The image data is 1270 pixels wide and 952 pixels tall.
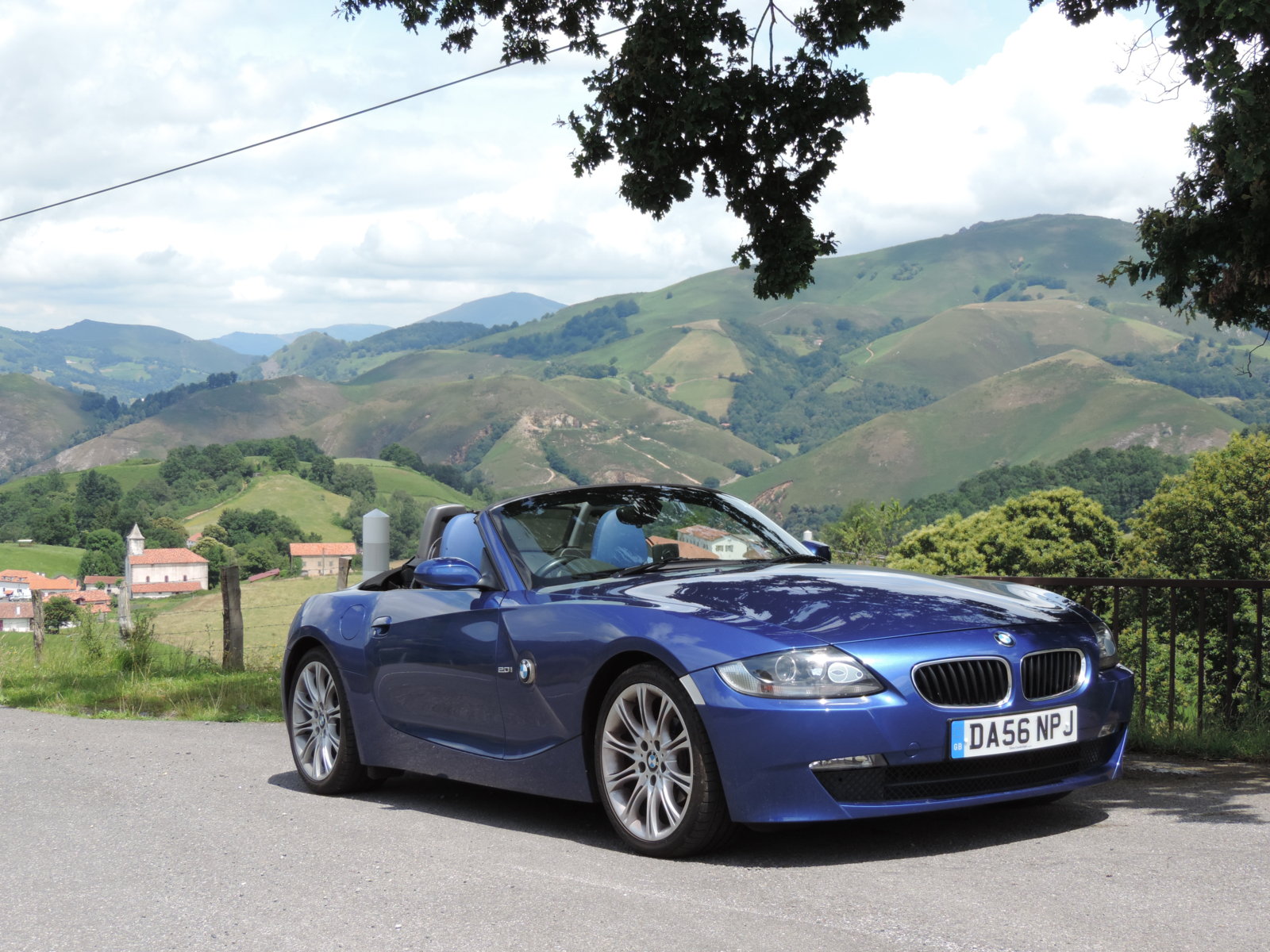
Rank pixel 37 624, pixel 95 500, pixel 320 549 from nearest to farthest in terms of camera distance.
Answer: pixel 37 624 < pixel 320 549 < pixel 95 500

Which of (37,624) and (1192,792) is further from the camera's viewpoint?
(37,624)

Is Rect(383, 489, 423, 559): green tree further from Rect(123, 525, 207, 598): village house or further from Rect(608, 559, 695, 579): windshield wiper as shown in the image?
Rect(608, 559, 695, 579): windshield wiper

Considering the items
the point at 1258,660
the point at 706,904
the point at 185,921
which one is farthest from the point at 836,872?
the point at 1258,660

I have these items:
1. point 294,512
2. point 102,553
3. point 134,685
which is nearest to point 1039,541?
point 134,685

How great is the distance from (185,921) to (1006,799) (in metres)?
2.88

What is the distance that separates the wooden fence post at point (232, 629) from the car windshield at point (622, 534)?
10787 mm

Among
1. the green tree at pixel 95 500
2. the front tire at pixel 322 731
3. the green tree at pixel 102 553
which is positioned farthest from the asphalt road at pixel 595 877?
the green tree at pixel 95 500

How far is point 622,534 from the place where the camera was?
6277 mm

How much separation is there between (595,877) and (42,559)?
6681 inches

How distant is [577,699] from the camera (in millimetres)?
5418

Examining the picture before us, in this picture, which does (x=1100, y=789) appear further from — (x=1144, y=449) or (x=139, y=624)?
(x=1144, y=449)

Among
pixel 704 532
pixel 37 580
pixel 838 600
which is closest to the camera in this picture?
pixel 838 600

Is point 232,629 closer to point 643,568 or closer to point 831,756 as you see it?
point 643,568

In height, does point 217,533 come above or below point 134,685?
above
